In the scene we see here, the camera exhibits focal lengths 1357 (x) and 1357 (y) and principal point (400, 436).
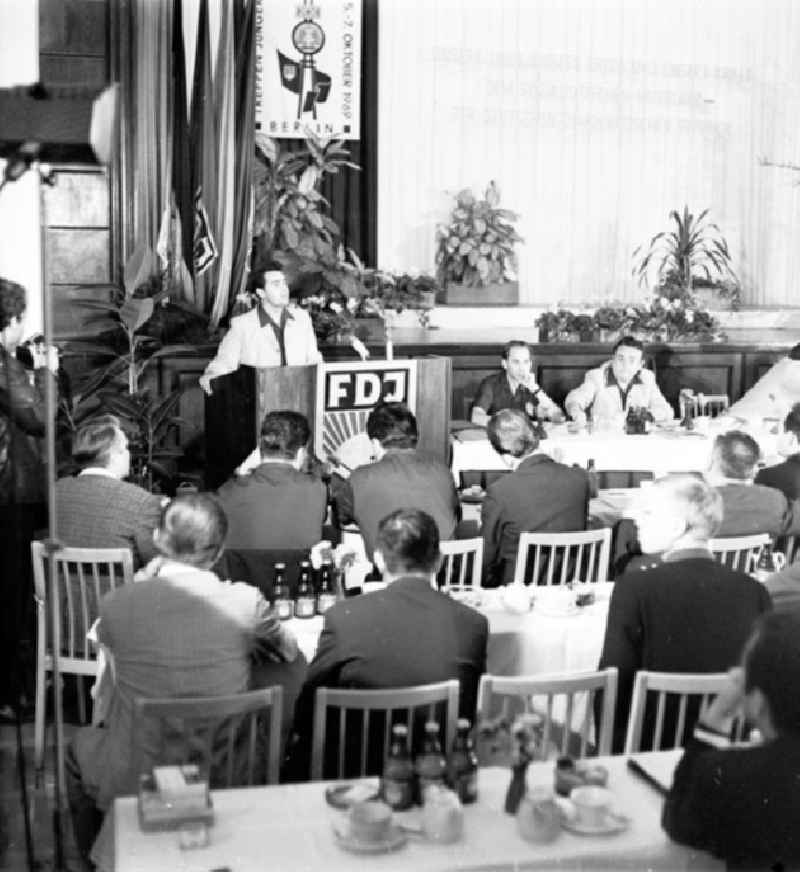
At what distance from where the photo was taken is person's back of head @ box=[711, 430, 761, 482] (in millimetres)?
4527

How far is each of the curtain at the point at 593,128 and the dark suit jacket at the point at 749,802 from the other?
367 inches

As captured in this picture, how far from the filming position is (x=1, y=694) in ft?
14.9

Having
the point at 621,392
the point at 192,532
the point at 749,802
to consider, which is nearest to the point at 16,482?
the point at 192,532

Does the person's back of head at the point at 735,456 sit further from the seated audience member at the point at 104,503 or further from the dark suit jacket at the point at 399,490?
the seated audience member at the point at 104,503

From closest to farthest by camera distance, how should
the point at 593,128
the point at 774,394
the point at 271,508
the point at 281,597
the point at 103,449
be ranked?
the point at 281,597 < the point at 103,449 < the point at 271,508 < the point at 774,394 < the point at 593,128

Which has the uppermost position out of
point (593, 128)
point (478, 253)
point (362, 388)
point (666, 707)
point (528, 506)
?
point (593, 128)

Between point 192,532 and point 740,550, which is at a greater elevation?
point 192,532

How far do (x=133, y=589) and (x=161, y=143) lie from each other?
533cm

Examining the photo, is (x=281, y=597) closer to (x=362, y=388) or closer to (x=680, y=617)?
(x=680, y=617)

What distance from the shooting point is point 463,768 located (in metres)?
2.56

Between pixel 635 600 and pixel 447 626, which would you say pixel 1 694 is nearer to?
pixel 447 626

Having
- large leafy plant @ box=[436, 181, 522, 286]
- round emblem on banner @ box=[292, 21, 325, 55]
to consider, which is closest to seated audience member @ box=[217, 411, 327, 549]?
round emblem on banner @ box=[292, 21, 325, 55]

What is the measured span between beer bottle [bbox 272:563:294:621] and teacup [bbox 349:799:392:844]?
145cm

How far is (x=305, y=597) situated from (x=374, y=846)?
1.59m
